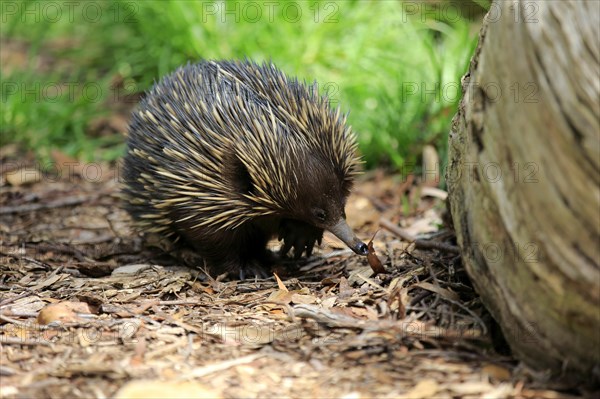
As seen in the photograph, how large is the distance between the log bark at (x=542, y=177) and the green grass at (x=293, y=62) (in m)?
3.28

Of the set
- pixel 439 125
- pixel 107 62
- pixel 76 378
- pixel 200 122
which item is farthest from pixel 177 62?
pixel 76 378

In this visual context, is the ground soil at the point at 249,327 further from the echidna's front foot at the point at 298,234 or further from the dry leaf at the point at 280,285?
the echidna's front foot at the point at 298,234

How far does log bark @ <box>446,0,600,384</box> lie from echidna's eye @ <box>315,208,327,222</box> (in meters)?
1.14

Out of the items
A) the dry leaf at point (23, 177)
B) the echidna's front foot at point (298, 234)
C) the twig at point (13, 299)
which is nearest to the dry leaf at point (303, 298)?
the echidna's front foot at point (298, 234)

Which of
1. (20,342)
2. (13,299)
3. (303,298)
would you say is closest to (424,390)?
(303,298)

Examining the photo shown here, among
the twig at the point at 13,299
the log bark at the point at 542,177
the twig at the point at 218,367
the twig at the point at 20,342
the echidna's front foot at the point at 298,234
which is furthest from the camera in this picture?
the echidna's front foot at the point at 298,234

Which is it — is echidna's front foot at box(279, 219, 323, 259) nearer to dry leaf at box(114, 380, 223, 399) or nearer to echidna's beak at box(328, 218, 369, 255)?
echidna's beak at box(328, 218, 369, 255)

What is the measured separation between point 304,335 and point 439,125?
11.0ft

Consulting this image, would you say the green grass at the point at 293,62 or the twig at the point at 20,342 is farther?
the green grass at the point at 293,62

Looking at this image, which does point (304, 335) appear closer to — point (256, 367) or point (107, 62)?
point (256, 367)

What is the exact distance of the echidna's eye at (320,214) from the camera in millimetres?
4121

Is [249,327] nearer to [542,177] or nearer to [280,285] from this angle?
[280,285]

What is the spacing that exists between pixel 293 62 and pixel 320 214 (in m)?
3.29

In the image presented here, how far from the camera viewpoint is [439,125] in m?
6.32
